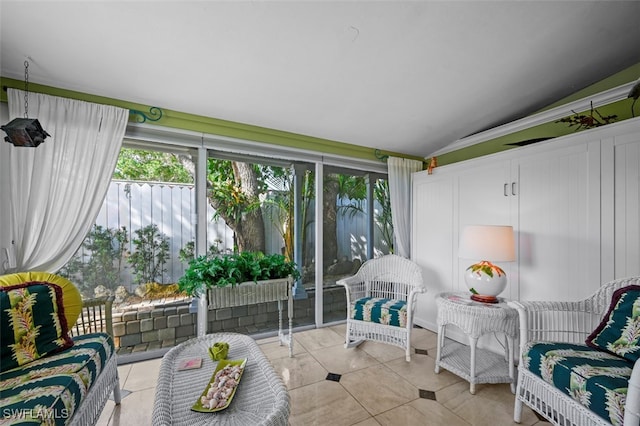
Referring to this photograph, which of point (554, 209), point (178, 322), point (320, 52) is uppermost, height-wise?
point (320, 52)

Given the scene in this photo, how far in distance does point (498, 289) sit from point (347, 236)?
1.71 meters

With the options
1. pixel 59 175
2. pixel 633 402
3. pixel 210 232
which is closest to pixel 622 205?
pixel 633 402

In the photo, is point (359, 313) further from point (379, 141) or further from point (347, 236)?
point (379, 141)

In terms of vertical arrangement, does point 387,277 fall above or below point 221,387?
above

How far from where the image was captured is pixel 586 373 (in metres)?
1.31

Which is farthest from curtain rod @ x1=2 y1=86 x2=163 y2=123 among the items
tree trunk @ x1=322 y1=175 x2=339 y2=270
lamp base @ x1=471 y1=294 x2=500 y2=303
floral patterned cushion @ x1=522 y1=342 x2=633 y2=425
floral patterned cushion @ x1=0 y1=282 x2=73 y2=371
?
floral patterned cushion @ x1=522 y1=342 x2=633 y2=425

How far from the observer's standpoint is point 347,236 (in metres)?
3.40

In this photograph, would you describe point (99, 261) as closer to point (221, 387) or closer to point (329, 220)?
point (221, 387)

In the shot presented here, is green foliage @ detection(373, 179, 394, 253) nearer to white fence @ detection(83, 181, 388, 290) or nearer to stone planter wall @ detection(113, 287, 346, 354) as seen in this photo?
stone planter wall @ detection(113, 287, 346, 354)

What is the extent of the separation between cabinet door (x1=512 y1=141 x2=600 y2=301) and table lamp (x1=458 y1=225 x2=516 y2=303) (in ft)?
0.99

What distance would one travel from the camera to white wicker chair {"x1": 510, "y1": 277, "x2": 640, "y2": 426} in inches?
56.7

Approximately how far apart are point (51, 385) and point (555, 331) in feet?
9.50

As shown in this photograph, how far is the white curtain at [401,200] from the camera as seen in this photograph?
3.43 meters

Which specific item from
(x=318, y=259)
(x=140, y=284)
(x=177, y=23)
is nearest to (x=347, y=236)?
(x=318, y=259)
